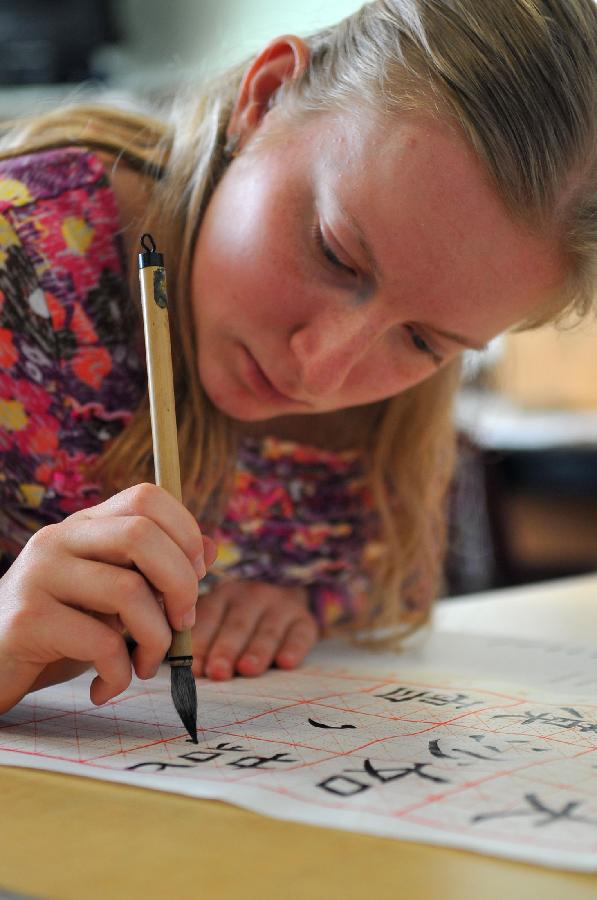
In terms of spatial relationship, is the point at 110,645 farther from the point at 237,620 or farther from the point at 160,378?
the point at 237,620

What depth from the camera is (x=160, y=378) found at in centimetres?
47

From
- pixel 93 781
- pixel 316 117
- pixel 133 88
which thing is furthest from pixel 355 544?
pixel 133 88

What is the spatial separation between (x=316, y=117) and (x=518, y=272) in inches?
6.1

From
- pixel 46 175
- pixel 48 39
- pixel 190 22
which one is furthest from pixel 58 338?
pixel 190 22

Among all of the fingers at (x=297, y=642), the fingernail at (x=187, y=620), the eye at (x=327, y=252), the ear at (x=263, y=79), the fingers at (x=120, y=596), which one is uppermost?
the ear at (x=263, y=79)

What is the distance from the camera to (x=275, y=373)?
2.10ft

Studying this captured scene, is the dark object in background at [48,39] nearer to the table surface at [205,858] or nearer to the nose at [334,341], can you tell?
the nose at [334,341]

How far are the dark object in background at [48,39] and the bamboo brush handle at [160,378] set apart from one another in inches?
66.3

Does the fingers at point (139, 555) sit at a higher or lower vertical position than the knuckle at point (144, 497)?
lower

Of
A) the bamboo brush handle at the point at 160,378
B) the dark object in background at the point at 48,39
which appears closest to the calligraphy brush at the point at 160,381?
the bamboo brush handle at the point at 160,378

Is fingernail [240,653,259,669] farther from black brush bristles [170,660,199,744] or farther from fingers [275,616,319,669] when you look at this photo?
black brush bristles [170,660,199,744]

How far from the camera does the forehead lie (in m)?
0.57

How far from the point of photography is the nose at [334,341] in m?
0.60

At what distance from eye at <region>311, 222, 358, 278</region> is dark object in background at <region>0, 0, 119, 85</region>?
62.0 inches
